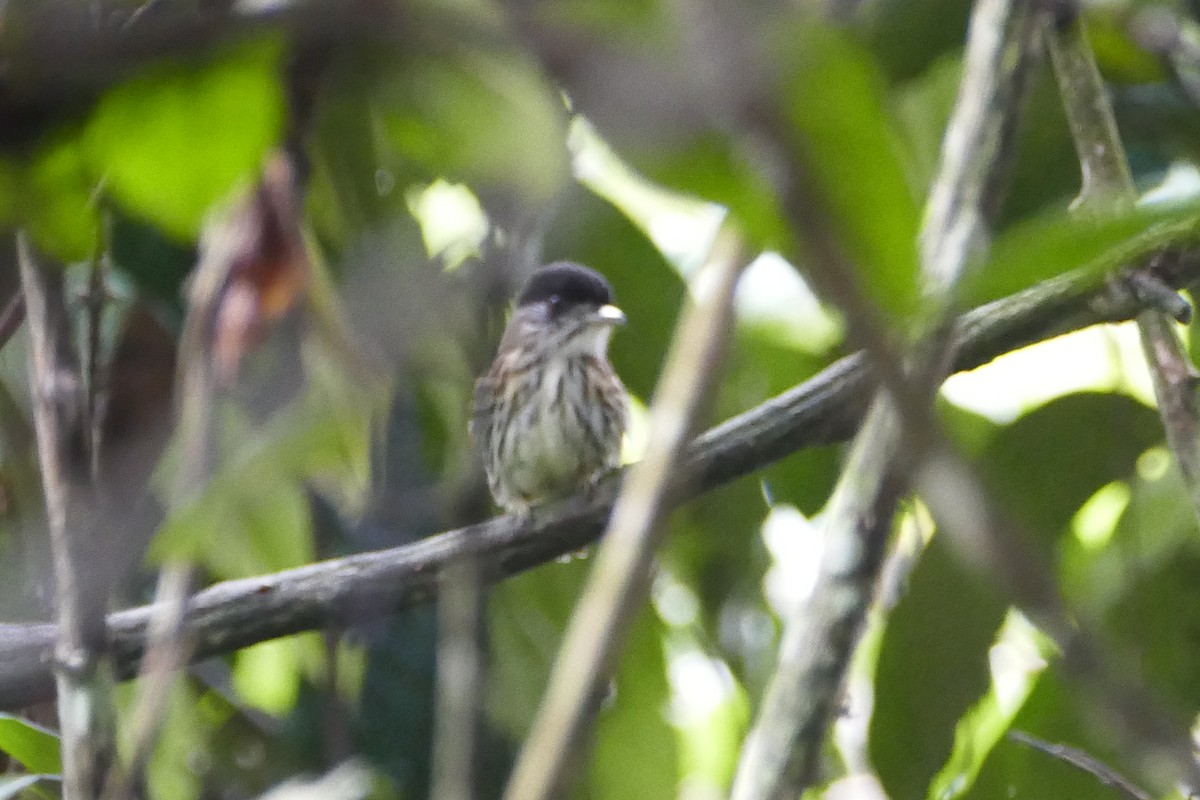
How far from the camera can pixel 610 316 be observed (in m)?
2.90

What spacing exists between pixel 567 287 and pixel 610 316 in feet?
2.04

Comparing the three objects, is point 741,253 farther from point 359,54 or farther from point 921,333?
point 359,54

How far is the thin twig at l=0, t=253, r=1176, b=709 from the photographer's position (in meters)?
2.05

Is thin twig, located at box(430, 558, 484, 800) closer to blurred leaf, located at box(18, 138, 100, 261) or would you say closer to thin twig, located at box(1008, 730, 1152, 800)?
blurred leaf, located at box(18, 138, 100, 261)

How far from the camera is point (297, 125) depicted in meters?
1.31

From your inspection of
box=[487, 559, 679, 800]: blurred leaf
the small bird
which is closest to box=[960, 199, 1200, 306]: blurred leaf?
box=[487, 559, 679, 800]: blurred leaf

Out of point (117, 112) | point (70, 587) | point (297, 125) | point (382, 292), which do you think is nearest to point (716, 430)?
point (382, 292)

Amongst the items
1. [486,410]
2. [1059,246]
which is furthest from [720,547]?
[1059,246]

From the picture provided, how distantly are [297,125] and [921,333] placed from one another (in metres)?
0.73

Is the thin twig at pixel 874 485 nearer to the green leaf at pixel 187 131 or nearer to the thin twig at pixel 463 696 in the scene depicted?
the thin twig at pixel 463 696

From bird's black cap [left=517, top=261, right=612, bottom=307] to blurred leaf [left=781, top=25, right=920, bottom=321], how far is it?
237cm

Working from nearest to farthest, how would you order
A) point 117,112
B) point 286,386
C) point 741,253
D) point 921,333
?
1. point 741,253
2. point 921,333
3. point 117,112
4. point 286,386

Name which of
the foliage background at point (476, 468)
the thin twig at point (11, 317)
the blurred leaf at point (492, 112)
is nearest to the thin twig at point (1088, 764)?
the foliage background at point (476, 468)

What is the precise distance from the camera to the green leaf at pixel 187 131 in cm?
83
